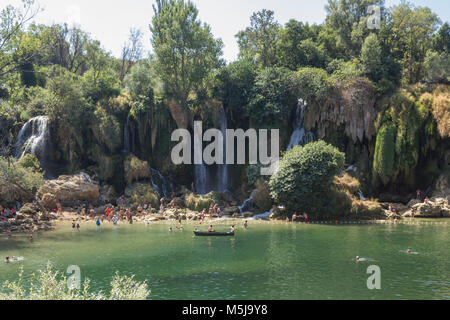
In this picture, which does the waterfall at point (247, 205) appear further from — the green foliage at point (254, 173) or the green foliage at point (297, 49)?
the green foliage at point (297, 49)

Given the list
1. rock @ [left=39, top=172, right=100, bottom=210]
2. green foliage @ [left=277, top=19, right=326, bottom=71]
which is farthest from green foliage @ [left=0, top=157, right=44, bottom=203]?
green foliage @ [left=277, top=19, right=326, bottom=71]

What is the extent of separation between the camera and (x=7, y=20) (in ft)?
120

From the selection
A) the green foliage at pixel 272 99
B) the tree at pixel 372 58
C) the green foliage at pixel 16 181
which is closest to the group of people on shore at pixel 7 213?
the green foliage at pixel 16 181

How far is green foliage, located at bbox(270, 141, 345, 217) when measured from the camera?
42531 mm

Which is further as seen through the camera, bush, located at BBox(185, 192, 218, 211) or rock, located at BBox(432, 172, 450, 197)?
bush, located at BBox(185, 192, 218, 211)

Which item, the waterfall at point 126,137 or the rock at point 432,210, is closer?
the rock at point 432,210

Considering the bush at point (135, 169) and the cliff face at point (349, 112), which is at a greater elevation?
the cliff face at point (349, 112)

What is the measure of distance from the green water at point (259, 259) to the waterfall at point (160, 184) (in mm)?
13241

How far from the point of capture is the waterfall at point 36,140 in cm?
5233

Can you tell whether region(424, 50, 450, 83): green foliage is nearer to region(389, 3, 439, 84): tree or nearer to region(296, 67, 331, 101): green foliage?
region(389, 3, 439, 84): tree

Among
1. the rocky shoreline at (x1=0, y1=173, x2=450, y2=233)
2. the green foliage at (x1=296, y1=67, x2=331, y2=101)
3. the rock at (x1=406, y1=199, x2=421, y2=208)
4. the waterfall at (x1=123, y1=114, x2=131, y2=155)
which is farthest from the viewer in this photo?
the waterfall at (x1=123, y1=114, x2=131, y2=155)

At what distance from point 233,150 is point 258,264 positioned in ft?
100

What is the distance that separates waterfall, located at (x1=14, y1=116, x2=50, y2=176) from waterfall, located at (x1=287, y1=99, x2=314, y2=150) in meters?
31.4
